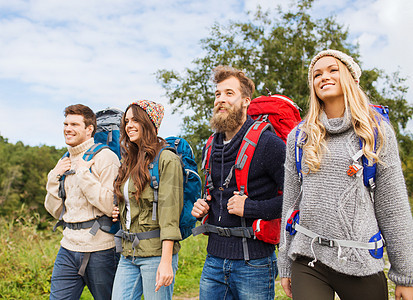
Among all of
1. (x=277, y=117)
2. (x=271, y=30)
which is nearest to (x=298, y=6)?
(x=271, y=30)

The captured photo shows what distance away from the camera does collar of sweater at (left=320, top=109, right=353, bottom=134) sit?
2.33 metres

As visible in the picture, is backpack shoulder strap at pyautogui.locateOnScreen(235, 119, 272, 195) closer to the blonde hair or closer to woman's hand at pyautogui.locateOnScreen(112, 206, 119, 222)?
the blonde hair

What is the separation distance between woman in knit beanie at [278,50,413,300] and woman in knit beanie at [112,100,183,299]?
3.27ft

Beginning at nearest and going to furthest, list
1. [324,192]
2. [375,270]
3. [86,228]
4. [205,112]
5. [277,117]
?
[375,270], [324,192], [277,117], [86,228], [205,112]

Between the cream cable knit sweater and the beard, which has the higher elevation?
the beard

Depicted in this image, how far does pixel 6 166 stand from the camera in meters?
63.2

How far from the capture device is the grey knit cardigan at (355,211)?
218 cm

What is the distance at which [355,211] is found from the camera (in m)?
2.21

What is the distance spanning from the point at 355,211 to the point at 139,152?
6.21ft

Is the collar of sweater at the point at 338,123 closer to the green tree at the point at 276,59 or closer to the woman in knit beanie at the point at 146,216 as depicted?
the woman in knit beanie at the point at 146,216

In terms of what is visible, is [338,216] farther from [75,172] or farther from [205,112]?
[205,112]

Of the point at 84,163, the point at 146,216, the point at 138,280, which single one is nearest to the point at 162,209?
the point at 146,216

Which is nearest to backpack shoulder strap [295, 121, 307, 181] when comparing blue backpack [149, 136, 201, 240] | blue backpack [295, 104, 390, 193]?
blue backpack [295, 104, 390, 193]

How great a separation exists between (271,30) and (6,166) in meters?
57.3
